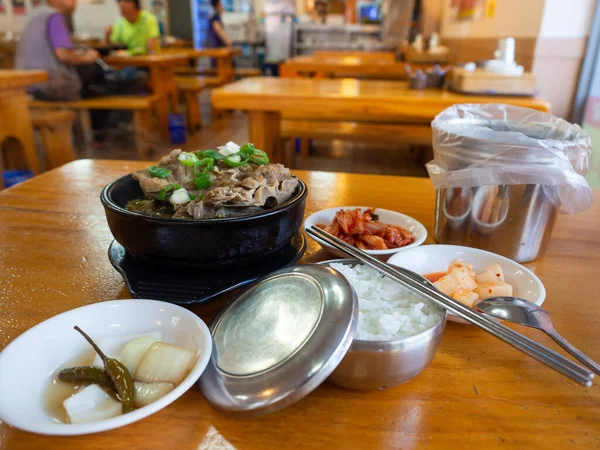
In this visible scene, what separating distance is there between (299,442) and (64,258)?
742 millimetres

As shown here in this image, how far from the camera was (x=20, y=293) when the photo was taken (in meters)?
0.85

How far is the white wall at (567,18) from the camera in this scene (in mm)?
2859

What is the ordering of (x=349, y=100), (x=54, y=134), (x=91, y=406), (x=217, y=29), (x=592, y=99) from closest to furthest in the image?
(x=91, y=406), (x=349, y=100), (x=592, y=99), (x=54, y=134), (x=217, y=29)

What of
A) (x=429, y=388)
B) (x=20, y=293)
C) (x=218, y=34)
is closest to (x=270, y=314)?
(x=429, y=388)

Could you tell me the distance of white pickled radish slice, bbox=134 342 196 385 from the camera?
22.3 inches

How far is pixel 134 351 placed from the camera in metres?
0.61

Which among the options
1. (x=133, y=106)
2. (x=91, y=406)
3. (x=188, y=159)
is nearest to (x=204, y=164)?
(x=188, y=159)

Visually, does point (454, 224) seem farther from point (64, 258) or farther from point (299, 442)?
point (64, 258)

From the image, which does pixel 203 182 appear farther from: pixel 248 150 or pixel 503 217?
pixel 503 217

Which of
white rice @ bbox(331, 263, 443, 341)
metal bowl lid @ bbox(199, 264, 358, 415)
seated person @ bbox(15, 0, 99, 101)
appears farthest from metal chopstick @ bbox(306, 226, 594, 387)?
seated person @ bbox(15, 0, 99, 101)

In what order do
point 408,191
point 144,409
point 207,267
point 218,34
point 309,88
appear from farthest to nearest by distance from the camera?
point 218,34 → point 309,88 → point 408,191 → point 207,267 → point 144,409

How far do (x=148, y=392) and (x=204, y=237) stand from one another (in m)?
0.28

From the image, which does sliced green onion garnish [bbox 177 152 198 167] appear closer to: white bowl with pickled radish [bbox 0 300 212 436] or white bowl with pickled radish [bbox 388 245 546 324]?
white bowl with pickled radish [bbox 0 300 212 436]

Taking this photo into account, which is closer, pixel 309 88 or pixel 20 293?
pixel 20 293
